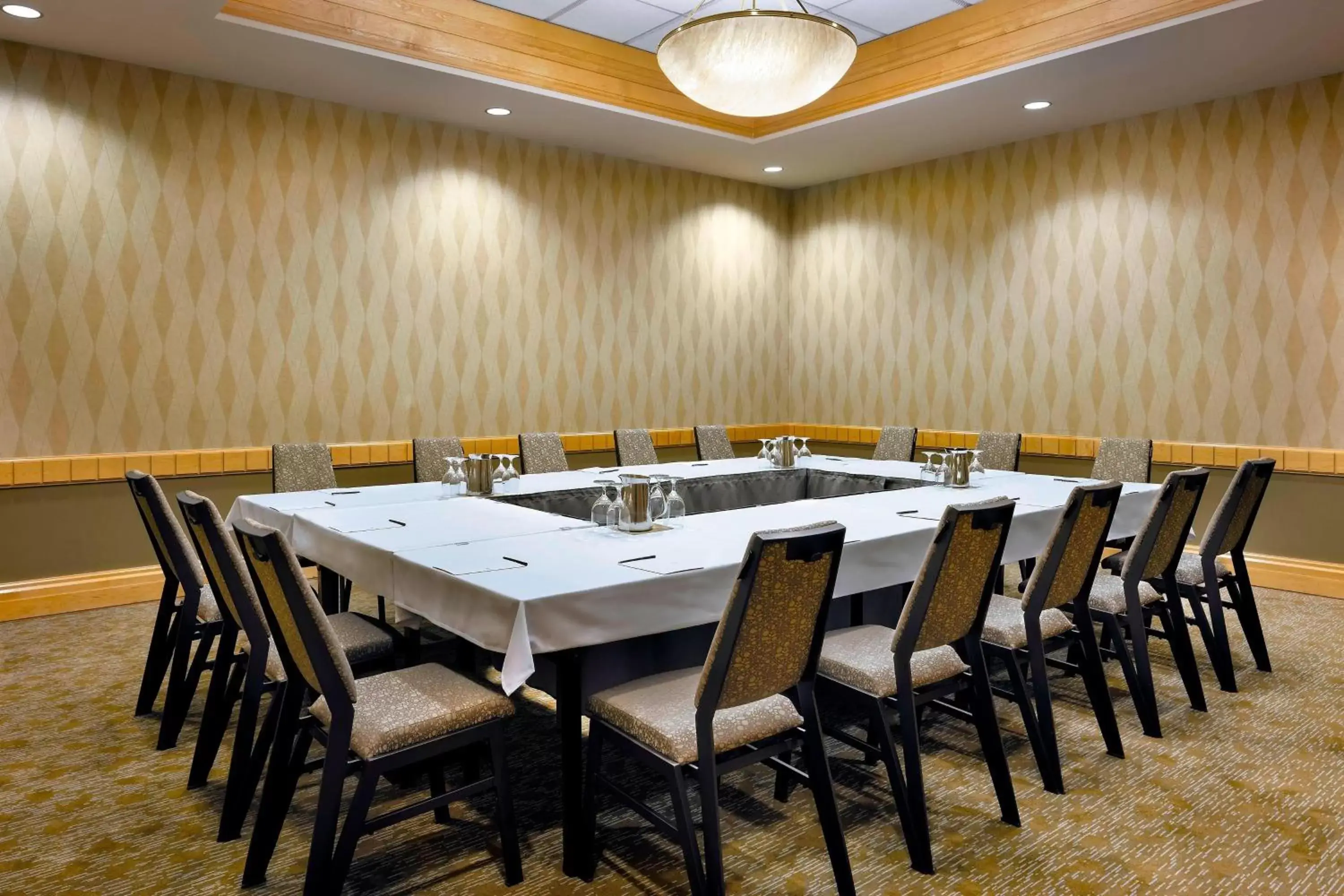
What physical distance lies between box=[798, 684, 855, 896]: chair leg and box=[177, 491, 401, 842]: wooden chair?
50.2 inches

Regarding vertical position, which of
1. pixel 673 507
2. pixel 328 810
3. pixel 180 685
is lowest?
pixel 180 685

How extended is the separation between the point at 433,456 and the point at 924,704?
3.39 metres

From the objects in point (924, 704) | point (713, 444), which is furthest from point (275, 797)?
point (713, 444)

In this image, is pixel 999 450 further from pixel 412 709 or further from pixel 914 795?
pixel 412 709

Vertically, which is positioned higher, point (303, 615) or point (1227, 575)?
point (303, 615)

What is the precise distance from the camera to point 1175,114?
6.08 meters

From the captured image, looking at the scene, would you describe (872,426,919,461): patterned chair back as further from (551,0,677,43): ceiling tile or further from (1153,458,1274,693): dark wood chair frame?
(551,0,677,43): ceiling tile

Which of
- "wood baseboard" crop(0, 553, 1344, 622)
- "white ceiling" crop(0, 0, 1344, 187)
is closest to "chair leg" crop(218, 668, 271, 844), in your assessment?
"wood baseboard" crop(0, 553, 1344, 622)

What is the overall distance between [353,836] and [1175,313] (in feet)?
20.1

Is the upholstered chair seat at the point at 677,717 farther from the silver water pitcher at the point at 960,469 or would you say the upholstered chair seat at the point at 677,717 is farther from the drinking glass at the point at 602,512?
the silver water pitcher at the point at 960,469

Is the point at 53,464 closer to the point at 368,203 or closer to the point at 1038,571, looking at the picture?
the point at 368,203

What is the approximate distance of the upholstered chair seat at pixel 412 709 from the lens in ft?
7.02

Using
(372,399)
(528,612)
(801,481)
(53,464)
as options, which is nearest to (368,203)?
(372,399)

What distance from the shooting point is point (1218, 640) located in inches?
152
